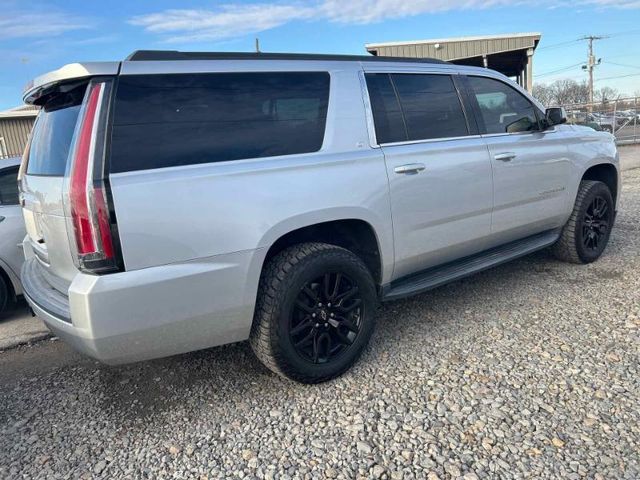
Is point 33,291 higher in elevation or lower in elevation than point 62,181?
lower

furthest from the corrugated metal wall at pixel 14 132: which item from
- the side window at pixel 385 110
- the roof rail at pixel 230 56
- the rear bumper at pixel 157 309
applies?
the rear bumper at pixel 157 309

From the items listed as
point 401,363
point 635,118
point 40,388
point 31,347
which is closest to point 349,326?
point 401,363

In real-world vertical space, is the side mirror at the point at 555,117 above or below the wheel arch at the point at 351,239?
above

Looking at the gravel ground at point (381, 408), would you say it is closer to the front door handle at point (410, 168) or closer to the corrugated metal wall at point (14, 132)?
the front door handle at point (410, 168)

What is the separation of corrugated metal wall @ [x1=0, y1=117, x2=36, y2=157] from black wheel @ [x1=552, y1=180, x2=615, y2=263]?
2109cm

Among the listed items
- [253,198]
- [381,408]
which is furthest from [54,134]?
[381,408]

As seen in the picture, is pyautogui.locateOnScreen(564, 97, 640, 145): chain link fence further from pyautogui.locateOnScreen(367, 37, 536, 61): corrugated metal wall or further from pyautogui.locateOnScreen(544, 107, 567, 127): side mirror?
pyautogui.locateOnScreen(544, 107, 567, 127): side mirror

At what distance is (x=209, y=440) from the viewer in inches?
100

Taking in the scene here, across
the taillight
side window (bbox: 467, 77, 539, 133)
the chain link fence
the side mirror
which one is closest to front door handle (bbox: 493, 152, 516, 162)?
side window (bbox: 467, 77, 539, 133)

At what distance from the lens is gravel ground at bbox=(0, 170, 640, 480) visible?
232 cm

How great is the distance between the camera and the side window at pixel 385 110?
3246mm

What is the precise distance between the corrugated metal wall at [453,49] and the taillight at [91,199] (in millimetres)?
16216

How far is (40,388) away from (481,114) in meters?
3.73

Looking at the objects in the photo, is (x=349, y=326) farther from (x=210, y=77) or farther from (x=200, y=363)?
(x=210, y=77)
